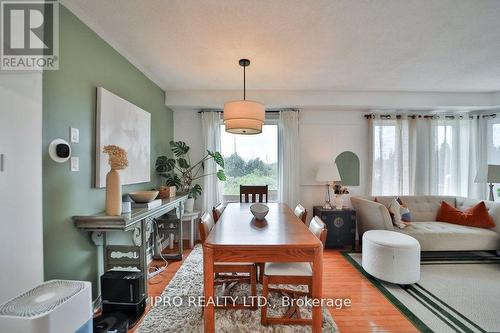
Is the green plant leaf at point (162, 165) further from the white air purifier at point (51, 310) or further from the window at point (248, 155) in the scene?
the white air purifier at point (51, 310)

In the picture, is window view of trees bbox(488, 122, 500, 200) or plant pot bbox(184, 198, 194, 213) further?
window view of trees bbox(488, 122, 500, 200)

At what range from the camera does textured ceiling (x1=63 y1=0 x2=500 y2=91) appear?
176 centimetres

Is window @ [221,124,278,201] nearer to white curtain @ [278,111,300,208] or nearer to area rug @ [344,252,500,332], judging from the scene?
white curtain @ [278,111,300,208]

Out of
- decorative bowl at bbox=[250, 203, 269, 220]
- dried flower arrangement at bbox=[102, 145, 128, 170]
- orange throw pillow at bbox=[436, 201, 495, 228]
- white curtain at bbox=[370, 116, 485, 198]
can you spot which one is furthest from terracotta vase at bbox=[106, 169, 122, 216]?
orange throw pillow at bbox=[436, 201, 495, 228]

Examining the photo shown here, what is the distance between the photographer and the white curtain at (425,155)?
13.1 feet

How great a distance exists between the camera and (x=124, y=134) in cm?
246

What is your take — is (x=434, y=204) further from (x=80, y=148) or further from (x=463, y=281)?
(x=80, y=148)

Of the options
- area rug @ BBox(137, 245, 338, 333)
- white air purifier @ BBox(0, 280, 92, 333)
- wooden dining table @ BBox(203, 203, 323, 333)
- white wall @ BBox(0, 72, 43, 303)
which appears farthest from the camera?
area rug @ BBox(137, 245, 338, 333)

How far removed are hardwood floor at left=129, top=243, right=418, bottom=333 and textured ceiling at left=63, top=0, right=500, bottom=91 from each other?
2.56 metres

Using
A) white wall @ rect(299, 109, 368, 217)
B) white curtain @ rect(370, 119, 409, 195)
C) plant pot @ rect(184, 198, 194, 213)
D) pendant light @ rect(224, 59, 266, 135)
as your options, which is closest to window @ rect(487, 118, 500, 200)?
white curtain @ rect(370, 119, 409, 195)

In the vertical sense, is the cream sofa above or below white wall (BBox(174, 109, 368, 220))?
below

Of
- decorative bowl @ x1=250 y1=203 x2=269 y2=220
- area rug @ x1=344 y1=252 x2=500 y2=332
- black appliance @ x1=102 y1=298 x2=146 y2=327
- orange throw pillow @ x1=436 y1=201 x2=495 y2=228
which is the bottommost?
area rug @ x1=344 y1=252 x2=500 y2=332

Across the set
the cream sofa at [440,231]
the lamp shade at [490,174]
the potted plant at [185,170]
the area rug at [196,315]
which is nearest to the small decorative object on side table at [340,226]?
the cream sofa at [440,231]

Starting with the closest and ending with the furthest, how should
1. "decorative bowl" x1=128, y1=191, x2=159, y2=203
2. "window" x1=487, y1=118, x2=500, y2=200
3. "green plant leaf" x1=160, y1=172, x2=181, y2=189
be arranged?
"decorative bowl" x1=128, y1=191, x2=159, y2=203 → "green plant leaf" x1=160, y1=172, x2=181, y2=189 → "window" x1=487, y1=118, x2=500, y2=200
